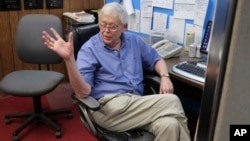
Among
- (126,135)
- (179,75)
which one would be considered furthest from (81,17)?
(126,135)

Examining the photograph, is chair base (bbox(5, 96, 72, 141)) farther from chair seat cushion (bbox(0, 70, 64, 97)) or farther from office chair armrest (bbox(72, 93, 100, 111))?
office chair armrest (bbox(72, 93, 100, 111))

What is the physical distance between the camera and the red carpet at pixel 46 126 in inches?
92.9

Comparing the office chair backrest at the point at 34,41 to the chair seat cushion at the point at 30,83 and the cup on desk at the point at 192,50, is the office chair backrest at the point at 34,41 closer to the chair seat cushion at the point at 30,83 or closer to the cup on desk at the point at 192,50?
the chair seat cushion at the point at 30,83

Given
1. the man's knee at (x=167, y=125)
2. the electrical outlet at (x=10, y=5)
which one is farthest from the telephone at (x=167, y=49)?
the electrical outlet at (x=10, y=5)

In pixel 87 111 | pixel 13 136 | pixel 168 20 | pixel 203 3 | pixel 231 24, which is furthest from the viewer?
pixel 168 20

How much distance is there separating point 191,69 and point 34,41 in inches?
57.0

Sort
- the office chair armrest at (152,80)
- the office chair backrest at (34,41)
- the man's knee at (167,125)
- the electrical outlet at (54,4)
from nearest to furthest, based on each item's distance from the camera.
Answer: the man's knee at (167,125), the office chair armrest at (152,80), the office chair backrest at (34,41), the electrical outlet at (54,4)

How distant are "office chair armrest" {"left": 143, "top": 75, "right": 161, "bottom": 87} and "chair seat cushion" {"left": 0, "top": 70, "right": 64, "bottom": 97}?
0.80 meters

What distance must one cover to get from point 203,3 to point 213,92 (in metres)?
1.84

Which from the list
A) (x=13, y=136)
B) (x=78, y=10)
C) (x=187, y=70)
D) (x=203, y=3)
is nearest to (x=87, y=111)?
(x=187, y=70)

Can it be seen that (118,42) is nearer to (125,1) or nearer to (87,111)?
(87,111)

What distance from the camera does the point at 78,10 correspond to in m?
3.30

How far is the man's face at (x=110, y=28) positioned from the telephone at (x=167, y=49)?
0.46 meters

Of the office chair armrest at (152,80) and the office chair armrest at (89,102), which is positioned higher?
the office chair armrest at (152,80)
